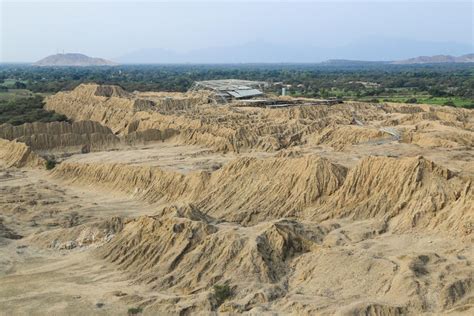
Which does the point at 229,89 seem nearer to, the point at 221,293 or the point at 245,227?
the point at 245,227

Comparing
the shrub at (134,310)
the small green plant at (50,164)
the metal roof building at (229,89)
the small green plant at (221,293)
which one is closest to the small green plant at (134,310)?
the shrub at (134,310)

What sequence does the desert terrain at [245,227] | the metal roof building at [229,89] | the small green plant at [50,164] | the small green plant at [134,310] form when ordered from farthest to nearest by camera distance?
1. the metal roof building at [229,89]
2. the small green plant at [50,164]
3. the desert terrain at [245,227]
4. the small green plant at [134,310]

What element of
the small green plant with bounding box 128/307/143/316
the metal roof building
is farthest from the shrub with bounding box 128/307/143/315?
the metal roof building

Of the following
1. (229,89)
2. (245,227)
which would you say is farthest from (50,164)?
(229,89)

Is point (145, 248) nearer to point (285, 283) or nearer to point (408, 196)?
point (285, 283)

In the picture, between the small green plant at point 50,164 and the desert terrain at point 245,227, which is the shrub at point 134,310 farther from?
the small green plant at point 50,164

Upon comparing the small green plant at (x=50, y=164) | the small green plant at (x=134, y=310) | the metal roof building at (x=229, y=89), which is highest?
the metal roof building at (x=229, y=89)

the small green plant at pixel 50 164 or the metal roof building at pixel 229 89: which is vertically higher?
the metal roof building at pixel 229 89
